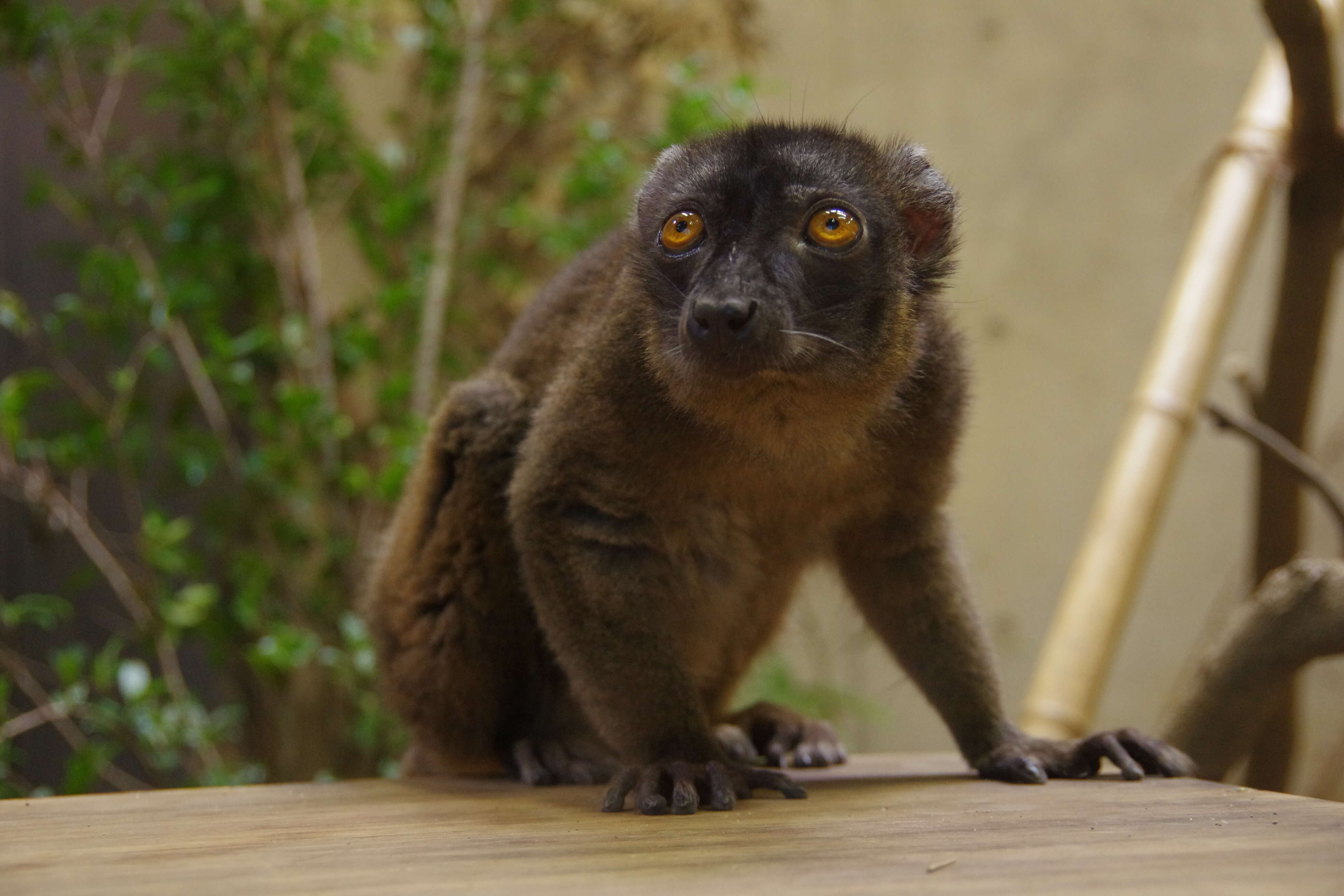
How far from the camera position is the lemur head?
2.46 meters

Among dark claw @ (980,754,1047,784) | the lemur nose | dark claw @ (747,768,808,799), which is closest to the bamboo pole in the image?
dark claw @ (980,754,1047,784)

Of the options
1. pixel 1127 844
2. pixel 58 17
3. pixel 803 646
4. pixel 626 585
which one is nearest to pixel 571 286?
pixel 626 585

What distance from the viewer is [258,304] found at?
6.02 meters

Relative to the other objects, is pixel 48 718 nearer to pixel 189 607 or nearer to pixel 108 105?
pixel 189 607

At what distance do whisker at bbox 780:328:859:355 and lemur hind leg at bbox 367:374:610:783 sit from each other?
3.10ft

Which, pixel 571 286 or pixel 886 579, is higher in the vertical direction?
pixel 571 286

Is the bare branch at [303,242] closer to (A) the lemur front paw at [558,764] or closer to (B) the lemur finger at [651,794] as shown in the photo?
(A) the lemur front paw at [558,764]

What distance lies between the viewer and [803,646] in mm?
6949

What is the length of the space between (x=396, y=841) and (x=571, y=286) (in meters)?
1.76

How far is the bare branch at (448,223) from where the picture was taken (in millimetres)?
5598

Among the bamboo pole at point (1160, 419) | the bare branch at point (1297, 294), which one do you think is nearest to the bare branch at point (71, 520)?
the bamboo pole at point (1160, 419)

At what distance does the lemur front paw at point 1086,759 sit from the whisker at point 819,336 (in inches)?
40.8

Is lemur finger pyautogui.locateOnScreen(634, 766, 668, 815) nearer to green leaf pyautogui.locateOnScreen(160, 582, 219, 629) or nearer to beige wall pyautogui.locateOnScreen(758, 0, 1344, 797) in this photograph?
green leaf pyautogui.locateOnScreen(160, 582, 219, 629)

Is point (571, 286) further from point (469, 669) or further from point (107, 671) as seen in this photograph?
point (107, 671)
